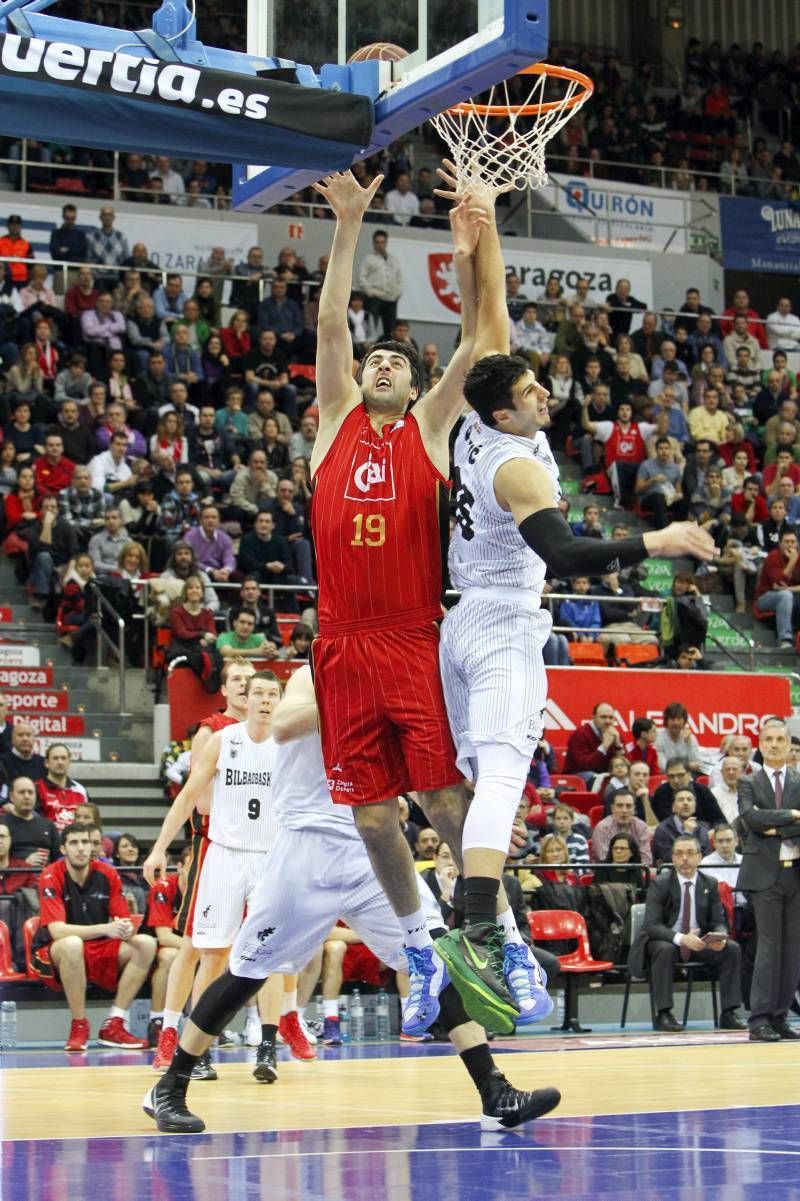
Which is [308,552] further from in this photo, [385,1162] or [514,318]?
[385,1162]

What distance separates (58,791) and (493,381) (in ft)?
32.4

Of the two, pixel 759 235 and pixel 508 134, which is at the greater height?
pixel 759 235

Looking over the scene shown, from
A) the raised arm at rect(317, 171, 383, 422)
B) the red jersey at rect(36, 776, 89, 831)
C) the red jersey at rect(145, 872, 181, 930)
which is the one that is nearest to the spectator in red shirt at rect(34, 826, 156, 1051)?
the red jersey at rect(145, 872, 181, 930)

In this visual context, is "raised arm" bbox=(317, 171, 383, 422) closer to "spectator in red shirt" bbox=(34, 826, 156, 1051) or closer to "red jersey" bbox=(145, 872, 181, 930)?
"spectator in red shirt" bbox=(34, 826, 156, 1051)

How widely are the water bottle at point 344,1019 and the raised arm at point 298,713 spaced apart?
717cm

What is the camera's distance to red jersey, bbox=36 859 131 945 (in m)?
13.8

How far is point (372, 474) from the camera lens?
6793 millimetres

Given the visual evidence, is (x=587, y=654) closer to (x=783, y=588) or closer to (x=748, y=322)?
(x=783, y=588)

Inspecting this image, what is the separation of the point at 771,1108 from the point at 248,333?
57.3 ft

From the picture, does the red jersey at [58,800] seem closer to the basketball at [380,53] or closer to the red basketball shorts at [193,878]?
the red basketball shorts at [193,878]

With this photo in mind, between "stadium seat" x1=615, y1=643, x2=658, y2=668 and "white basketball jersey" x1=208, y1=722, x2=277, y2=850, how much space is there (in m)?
10.1

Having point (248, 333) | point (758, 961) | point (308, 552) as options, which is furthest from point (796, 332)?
point (758, 961)

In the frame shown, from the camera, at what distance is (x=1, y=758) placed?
1559 cm

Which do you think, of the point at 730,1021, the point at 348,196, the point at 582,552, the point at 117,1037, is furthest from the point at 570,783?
the point at 582,552
